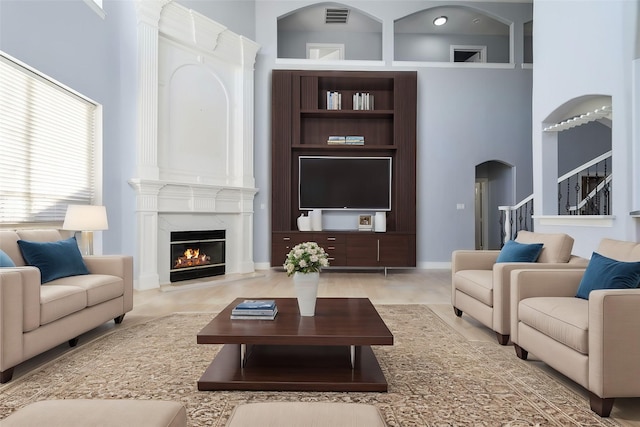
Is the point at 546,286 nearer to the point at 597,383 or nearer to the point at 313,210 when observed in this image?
the point at 597,383

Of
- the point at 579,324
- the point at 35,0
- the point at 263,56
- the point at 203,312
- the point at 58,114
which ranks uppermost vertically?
the point at 263,56

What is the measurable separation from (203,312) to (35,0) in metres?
3.15

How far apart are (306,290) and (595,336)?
1486 millimetres

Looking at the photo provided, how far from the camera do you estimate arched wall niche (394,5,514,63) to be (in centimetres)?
779

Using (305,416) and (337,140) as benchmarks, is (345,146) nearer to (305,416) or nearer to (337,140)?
(337,140)

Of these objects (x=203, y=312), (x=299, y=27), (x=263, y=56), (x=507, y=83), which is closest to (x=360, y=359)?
(x=203, y=312)

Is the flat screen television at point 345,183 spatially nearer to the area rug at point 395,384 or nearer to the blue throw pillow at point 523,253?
the blue throw pillow at point 523,253

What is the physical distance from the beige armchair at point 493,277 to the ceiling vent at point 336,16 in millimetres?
5372

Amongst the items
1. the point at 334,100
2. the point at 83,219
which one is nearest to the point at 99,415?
the point at 83,219

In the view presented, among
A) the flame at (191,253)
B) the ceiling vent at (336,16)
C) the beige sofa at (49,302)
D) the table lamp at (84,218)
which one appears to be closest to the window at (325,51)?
the ceiling vent at (336,16)

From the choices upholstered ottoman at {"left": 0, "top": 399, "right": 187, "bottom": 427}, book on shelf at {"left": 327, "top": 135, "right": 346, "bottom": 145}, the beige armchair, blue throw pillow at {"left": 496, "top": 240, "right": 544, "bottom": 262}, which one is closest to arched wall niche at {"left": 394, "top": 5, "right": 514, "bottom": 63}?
book on shelf at {"left": 327, "top": 135, "right": 346, "bottom": 145}

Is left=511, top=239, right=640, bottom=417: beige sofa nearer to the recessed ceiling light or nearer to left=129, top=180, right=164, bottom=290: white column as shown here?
left=129, top=180, right=164, bottom=290: white column

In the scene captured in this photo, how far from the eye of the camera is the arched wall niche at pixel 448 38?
25.5 ft

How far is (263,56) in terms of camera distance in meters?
6.95
